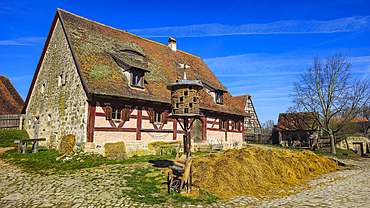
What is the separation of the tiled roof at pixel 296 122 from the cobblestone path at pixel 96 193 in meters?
23.0

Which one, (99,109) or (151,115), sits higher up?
(99,109)

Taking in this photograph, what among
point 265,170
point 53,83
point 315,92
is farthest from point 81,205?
point 315,92

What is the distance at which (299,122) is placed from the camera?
31.6 metres

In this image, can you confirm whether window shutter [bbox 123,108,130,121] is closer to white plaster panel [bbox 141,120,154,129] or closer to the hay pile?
white plaster panel [bbox 141,120,154,129]

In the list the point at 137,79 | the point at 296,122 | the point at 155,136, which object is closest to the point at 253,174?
the point at 155,136

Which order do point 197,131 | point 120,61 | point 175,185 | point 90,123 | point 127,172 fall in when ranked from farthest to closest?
point 197,131
point 120,61
point 90,123
point 127,172
point 175,185

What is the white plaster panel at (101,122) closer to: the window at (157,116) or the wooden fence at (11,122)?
the window at (157,116)

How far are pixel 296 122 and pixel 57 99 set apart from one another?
1160 inches

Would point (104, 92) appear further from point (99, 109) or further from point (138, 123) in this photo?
point (138, 123)

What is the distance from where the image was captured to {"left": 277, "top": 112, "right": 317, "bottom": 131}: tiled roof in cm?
3059

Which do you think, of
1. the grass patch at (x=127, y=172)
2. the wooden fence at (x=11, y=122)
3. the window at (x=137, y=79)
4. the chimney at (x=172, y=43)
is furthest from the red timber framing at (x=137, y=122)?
the wooden fence at (x=11, y=122)

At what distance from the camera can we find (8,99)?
26.3 m

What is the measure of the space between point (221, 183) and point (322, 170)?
288 inches

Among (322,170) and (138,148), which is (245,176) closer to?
(322,170)
